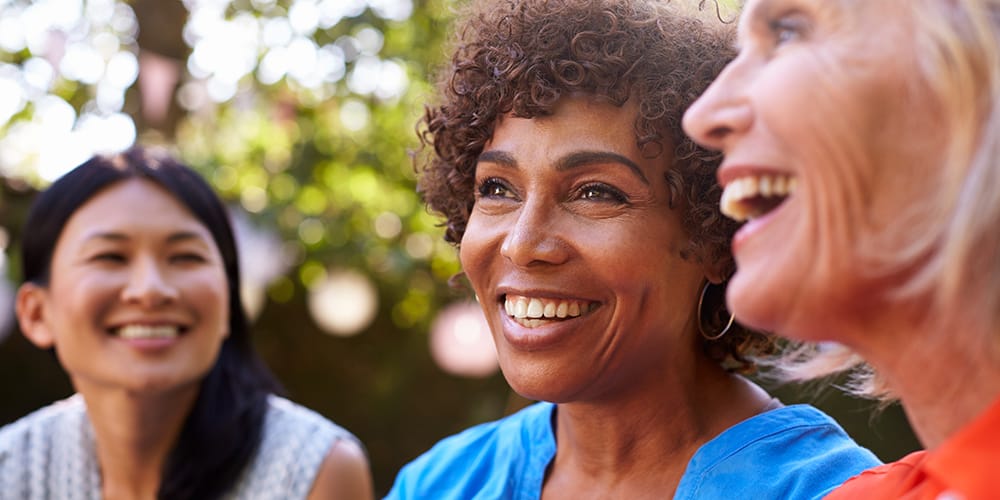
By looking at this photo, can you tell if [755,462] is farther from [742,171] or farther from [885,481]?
[742,171]

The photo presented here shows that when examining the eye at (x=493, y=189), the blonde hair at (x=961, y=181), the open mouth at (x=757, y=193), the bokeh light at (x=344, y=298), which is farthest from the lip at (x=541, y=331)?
the bokeh light at (x=344, y=298)

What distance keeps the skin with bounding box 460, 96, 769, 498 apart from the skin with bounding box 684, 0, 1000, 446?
54cm

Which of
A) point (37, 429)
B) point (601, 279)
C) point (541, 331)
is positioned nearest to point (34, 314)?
point (37, 429)

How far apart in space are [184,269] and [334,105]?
269 centimetres

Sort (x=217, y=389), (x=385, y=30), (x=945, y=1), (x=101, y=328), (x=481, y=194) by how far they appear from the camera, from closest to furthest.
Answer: (x=945, y=1) → (x=481, y=194) → (x=101, y=328) → (x=217, y=389) → (x=385, y=30)

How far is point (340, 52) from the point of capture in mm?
5297

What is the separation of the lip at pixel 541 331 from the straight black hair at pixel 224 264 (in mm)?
1536

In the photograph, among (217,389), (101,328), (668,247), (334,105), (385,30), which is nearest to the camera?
(668,247)

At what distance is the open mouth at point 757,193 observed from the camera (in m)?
1.34

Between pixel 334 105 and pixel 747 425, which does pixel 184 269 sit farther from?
pixel 334 105

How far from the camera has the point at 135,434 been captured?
318 centimetres

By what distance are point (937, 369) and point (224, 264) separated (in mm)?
2492

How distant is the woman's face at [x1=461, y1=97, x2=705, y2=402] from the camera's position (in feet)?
6.11

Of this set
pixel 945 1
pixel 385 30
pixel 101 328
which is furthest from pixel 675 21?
pixel 385 30
